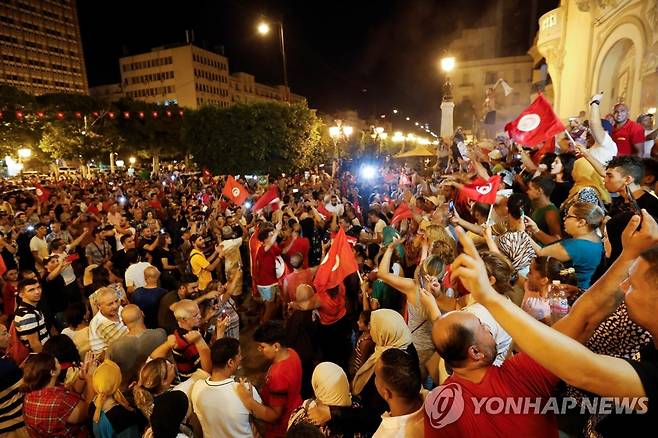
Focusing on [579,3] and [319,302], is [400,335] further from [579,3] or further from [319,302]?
[579,3]

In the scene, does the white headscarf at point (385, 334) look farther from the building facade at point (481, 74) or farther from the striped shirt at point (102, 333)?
the building facade at point (481, 74)

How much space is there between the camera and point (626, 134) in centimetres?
678

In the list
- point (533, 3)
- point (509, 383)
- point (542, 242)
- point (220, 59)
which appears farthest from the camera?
point (220, 59)

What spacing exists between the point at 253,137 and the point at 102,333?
23.7 m

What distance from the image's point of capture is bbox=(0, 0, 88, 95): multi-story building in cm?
7725

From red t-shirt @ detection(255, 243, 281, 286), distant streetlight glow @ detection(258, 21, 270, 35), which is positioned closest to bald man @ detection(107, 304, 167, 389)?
red t-shirt @ detection(255, 243, 281, 286)

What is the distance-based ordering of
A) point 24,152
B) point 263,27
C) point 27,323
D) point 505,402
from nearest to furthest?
point 505,402 < point 27,323 < point 263,27 < point 24,152

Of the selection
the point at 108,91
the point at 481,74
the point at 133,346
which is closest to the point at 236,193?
the point at 133,346

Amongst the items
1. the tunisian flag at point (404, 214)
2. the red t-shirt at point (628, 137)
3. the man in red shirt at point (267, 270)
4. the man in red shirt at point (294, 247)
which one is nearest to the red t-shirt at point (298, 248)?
the man in red shirt at point (294, 247)

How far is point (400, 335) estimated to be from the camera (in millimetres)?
2854

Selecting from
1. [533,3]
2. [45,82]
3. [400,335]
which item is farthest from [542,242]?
[45,82]

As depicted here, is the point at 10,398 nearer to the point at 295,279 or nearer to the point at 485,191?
the point at 295,279

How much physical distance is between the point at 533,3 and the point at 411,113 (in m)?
35.9

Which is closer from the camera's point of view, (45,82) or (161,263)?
(161,263)
